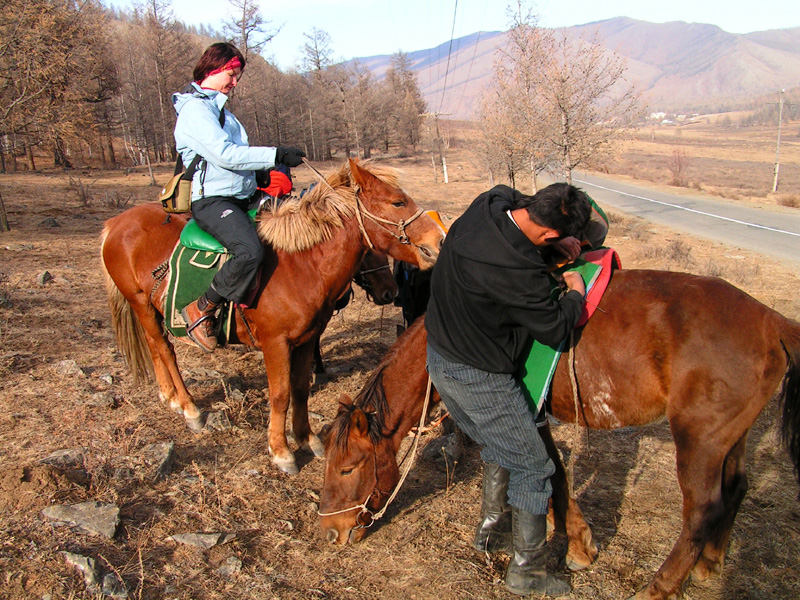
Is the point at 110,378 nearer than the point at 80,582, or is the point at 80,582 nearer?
the point at 80,582

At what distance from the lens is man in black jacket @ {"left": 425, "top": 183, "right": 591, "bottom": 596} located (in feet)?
7.68

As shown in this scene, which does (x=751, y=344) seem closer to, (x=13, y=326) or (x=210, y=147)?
(x=210, y=147)

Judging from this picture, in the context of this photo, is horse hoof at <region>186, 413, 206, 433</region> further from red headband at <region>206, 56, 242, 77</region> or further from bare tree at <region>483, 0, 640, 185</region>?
bare tree at <region>483, 0, 640, 185</region>

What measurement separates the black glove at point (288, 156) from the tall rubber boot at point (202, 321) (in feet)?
3.84

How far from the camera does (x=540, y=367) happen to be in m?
2.73

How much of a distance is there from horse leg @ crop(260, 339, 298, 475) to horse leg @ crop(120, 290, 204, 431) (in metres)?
1.03

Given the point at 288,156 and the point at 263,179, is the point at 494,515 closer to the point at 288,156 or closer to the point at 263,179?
the point at 288,156

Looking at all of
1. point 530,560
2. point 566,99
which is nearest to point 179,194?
point 530,560

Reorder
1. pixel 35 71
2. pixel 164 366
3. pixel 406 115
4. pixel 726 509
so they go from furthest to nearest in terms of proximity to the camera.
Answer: pixel 406 115
pixel 35 71
pixel 164 366
pixel 726 509

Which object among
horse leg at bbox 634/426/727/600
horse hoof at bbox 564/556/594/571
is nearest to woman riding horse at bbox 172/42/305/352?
horse hoof at bbox 564/556/594/571

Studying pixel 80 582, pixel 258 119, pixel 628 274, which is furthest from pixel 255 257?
pixel 258 119

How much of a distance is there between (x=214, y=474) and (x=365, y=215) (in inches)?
87.8

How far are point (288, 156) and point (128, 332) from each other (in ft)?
8.81

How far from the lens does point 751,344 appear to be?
2461mm
